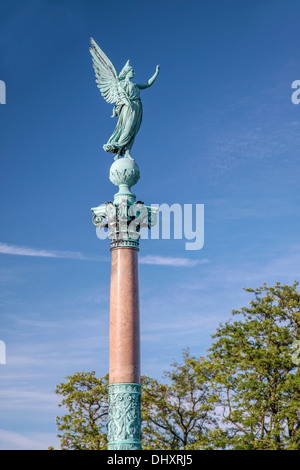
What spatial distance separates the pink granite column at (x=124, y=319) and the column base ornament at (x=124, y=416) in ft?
0.85

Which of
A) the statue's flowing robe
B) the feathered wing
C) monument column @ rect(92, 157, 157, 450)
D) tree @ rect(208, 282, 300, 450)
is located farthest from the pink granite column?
tree @ rect(208, 282, 300, 450)

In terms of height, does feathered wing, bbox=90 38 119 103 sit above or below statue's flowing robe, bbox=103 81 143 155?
above

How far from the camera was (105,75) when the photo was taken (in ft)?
78.6

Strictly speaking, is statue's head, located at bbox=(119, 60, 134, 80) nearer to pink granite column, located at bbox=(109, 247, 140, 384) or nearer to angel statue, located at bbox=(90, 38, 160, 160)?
angel statue, located at bbox=(90, 38, 160, 160)

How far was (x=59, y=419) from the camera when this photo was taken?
45.8m

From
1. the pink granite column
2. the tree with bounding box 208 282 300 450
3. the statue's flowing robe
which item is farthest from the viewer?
the tree with bounding box 208 282 300 450

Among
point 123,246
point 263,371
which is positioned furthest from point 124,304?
point 263,371

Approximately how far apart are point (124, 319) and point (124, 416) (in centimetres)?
276

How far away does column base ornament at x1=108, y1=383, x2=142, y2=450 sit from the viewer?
19062mm

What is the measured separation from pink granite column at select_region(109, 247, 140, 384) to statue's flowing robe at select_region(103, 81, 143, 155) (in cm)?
378

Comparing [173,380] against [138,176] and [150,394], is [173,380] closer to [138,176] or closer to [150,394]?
[150,394]

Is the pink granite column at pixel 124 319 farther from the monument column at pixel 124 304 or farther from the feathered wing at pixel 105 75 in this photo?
the feathered wing at pixel 105 75

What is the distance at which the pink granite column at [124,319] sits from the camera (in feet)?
64.1
